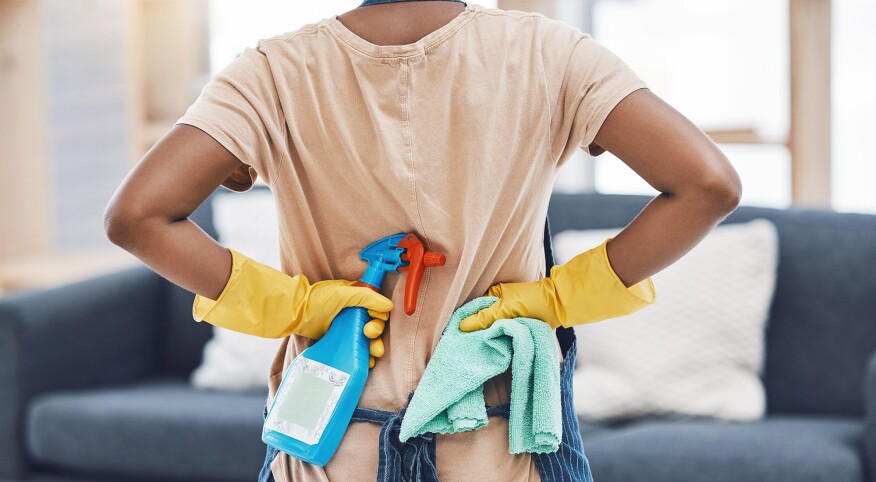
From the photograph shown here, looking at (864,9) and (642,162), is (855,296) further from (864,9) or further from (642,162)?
(642,162)

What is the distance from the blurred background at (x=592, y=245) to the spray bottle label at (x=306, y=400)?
3.41 feet

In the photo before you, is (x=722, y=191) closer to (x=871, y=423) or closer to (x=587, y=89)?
(x=587, y=89)

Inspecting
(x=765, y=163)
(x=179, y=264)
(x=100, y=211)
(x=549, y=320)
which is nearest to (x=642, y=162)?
(x=549, y=320)

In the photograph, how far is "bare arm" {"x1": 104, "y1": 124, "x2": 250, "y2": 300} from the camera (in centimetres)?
99

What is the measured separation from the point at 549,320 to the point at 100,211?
2.62m

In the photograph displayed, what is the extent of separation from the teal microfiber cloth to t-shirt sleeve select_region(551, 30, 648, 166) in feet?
0.69

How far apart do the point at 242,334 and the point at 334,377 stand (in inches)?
60.0

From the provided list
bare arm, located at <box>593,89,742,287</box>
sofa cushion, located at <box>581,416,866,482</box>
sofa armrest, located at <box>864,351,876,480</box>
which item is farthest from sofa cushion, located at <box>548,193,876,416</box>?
bare arm, located at <box>593,89,742,287</box>

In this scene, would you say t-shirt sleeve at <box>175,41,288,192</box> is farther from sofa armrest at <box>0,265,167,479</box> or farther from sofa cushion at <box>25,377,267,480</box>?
sofa armrest at <box>0,265,167,479</box>

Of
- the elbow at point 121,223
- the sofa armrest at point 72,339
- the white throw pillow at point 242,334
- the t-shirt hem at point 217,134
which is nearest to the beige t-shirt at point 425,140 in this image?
the t-shirt hem at point 217,134

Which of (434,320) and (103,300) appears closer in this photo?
(434,320)

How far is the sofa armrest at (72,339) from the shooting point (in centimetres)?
234

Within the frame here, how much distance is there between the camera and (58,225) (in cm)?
334

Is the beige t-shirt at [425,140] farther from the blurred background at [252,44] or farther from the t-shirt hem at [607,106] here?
the blurred background at [252,44]
